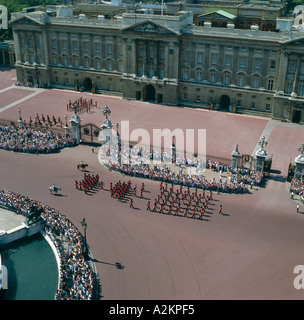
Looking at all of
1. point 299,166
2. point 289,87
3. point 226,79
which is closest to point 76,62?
point 226,79

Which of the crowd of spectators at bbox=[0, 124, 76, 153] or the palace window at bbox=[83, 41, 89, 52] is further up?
the palace window at bbox=[83, 41, 89, 52]

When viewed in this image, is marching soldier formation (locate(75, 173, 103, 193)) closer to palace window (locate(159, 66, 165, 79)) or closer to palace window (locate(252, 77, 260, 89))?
palace window (locate(159, 66, 165, 79))

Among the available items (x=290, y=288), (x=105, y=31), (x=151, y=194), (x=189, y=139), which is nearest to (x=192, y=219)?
(x=151, y=194)

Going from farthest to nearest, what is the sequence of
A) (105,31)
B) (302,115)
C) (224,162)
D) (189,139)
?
(105,31) → (302,115) → (189,139) → (224,162)

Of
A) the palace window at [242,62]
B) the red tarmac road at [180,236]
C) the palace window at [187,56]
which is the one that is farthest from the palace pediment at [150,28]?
the red tarmac road at [180,236]

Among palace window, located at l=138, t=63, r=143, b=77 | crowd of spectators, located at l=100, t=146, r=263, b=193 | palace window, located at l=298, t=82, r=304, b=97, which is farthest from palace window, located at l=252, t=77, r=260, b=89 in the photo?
crowd of spectators, located at l=100, t=146, r=263, b=193

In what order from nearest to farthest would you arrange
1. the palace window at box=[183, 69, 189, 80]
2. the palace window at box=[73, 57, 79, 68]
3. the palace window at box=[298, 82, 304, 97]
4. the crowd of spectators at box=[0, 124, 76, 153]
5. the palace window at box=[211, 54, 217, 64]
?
the crowd of spectators at box=[0, 124, 76, 153] < the palace window at box=[298, 82, 304, 97] < the palace window at box=[211, 54, 217, 64] < the palace window at box=[183, 69, 189, 80] < the palace window at box=[73, 57, 79, 68]

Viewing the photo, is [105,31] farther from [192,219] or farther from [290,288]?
[290,288]
